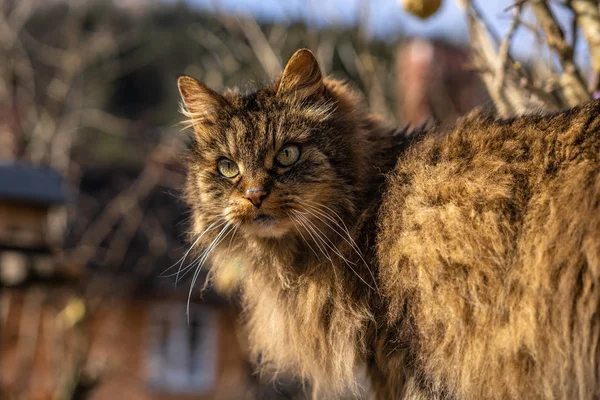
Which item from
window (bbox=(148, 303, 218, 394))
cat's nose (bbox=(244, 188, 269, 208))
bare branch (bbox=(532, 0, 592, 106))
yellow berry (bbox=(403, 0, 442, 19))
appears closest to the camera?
cat's nose (bbox=(244, 188, 269, 208))

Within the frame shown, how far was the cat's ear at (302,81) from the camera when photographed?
2.58 metres

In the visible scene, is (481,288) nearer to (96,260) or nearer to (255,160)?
(255,160)

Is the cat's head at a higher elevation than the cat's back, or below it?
higher

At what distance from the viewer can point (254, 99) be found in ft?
8.82

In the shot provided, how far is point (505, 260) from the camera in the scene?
2109mm

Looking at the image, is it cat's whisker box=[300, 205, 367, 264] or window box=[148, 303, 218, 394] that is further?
window box=[148, 303, 218, 394]

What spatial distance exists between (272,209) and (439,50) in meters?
7.03

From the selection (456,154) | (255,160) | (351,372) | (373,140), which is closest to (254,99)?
(255,160)

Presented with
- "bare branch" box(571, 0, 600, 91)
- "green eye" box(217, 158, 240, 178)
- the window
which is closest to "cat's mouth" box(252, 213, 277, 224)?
"green eye" box(217, 158, 240, 178)

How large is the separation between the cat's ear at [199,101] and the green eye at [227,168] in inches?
7.9

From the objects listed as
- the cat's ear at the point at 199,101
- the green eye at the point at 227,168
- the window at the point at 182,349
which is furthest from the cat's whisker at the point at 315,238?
the window at the point at 182,349

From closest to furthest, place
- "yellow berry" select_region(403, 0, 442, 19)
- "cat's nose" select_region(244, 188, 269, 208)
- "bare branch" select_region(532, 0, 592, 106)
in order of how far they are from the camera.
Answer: "cat's nose" select_region(244, 188, 269, 208)
"bare branch" select_region(532, 0, 592, 106)
"yellow berry" select_region(403, 0, 442, 19)

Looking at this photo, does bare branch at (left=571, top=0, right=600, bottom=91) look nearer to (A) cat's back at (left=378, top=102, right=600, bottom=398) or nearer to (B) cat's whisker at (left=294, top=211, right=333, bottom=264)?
(A) cat's back at (left=378, top=102, right=600, bottom=398)

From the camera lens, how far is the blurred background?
122 inches
